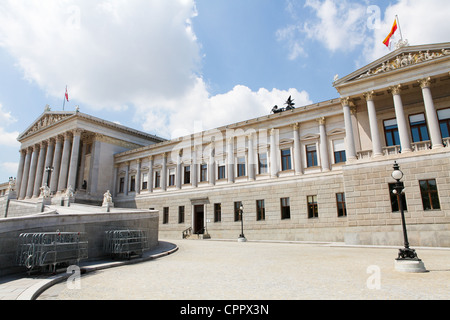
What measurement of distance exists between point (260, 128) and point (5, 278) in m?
25.0

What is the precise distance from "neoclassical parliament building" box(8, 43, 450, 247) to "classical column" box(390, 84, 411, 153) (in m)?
0.07

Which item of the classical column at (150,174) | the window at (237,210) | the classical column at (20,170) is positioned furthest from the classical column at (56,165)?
the window at (237,210)

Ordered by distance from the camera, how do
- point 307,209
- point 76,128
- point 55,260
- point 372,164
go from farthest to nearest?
point 76,128 → point 307,209 → point 372,164 → point 55,260

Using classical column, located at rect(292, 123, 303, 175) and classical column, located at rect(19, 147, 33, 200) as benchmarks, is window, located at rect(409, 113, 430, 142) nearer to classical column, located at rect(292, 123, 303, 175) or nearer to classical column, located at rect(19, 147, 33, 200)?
classical column, located at rect(292, 123, 303, 175)

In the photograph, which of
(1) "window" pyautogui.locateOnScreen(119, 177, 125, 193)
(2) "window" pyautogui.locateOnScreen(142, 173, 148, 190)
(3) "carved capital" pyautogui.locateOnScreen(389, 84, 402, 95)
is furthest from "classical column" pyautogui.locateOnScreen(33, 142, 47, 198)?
(3) "carved capital" pyautogui.locateOnScreen(389, 84, 402, 95)

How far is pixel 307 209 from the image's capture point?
2522cm

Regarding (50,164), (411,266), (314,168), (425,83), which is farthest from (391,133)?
(50,164)

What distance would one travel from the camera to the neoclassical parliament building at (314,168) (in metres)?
19.5

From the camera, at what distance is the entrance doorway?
32.1 metres

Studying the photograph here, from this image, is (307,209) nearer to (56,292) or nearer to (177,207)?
(177,207)

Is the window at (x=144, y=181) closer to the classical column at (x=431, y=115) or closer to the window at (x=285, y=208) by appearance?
the window at (x=285, y=208)

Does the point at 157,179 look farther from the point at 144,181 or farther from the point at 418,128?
the point at 418,128

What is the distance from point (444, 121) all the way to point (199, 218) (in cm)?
2436
